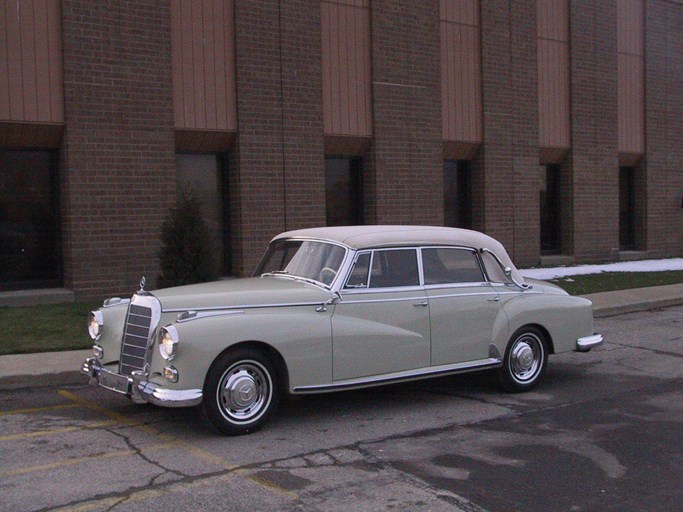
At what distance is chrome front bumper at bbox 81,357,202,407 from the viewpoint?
20.6 feet

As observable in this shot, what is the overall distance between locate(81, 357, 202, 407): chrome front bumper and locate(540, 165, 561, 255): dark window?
1571cm

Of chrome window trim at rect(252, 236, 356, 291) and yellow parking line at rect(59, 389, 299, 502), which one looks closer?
yellow parking line at rect(59, 389, 299, 502)

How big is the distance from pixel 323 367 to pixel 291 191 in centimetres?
915

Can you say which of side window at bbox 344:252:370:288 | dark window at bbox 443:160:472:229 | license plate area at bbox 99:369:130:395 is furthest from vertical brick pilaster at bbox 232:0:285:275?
license plate area at bbox 99:369:130:395

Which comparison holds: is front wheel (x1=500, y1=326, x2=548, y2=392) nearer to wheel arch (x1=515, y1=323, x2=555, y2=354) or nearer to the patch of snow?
wheel arch (x1=515, y1=323, x2=555, y2=354)

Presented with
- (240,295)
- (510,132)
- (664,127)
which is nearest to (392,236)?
(240,295)

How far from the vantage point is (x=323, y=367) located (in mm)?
7004

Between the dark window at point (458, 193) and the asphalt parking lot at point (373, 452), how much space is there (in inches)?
412

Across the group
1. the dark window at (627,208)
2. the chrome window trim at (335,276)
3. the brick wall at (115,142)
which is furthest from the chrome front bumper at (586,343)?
the dark window at (627,208)

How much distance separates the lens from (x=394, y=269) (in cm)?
773

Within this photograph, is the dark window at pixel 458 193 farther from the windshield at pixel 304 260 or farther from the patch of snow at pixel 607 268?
the windshield at pixel 304 260

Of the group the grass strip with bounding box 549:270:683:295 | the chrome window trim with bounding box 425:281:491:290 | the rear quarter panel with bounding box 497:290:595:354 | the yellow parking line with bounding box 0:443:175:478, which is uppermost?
the chrome window trim with bounding box 425:281:491:290

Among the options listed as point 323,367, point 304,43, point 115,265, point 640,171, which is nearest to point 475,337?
point 323,367

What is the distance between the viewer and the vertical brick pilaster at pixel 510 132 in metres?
19.0
